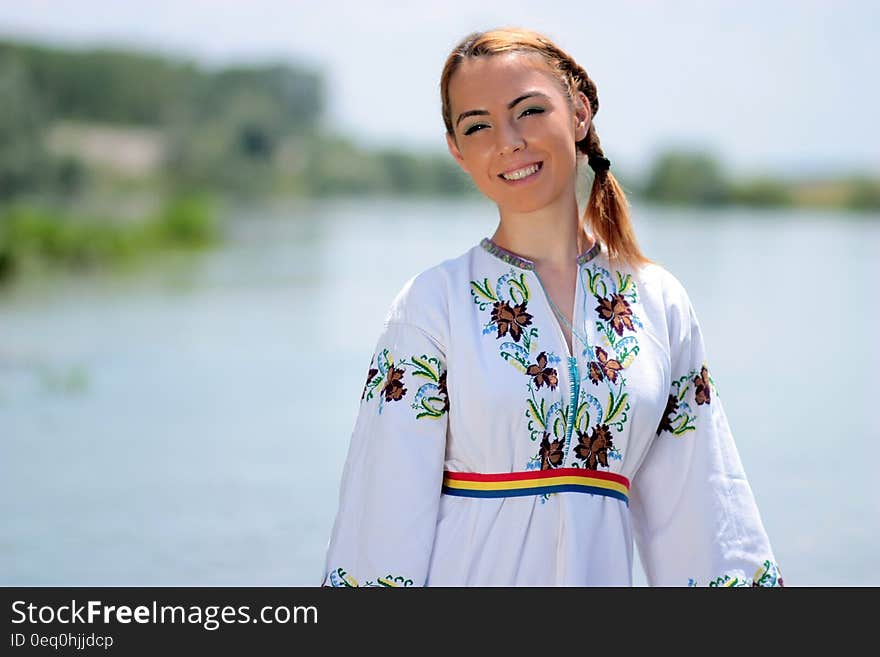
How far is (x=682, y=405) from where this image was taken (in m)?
1.71

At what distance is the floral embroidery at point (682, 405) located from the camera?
1702 millimetres

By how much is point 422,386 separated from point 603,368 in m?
0.23

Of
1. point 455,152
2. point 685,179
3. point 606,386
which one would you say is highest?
point 685,179

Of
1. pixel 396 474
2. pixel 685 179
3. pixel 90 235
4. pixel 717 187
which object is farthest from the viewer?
pixel 717 187

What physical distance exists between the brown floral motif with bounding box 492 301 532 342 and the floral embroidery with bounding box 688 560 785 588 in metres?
0.39

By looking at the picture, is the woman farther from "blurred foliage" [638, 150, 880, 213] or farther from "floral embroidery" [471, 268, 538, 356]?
"blurred foliage" [638, 150, 880, 213]

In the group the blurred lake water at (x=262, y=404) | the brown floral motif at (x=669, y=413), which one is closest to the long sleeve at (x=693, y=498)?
the brown floral motif at (x=669, y=413)

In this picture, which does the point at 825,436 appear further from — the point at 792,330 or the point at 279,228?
the point at 279,228

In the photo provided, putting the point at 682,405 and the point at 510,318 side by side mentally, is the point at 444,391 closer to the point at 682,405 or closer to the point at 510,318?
the point at 510,318

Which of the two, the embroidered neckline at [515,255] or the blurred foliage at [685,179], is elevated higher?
the blurred foliage at [685,179]

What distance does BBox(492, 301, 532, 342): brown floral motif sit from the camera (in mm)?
1635

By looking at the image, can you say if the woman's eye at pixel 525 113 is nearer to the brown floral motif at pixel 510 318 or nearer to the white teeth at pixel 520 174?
the white teeth at pixel 520 174

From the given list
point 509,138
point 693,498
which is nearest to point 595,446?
point 693,498
